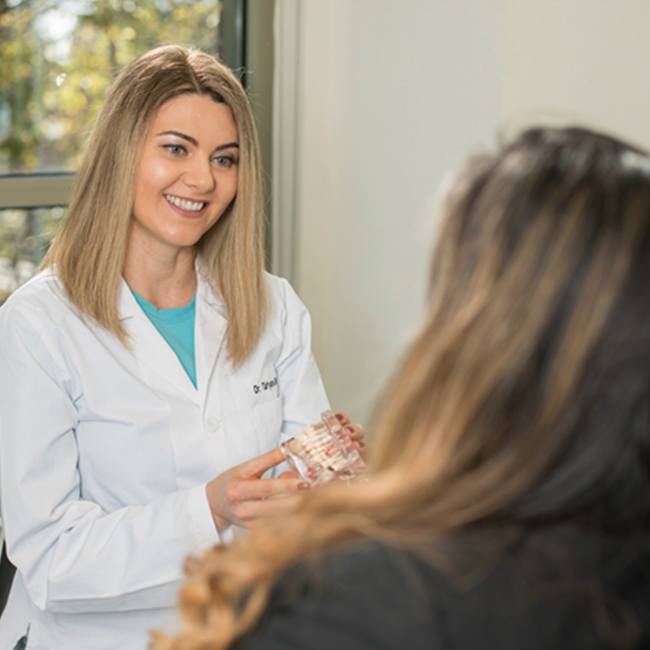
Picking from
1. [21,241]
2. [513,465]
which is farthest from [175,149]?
[513,465]

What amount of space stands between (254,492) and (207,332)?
393mm

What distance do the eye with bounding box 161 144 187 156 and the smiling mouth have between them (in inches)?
2.9

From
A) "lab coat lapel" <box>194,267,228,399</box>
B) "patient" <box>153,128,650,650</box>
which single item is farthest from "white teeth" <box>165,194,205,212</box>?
"patient" <box>153,128,650,650</box>

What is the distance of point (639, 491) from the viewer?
2.84 feet

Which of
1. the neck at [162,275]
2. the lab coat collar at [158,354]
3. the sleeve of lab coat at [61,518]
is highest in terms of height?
the neck at [162,275]

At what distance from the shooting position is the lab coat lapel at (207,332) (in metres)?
1.97

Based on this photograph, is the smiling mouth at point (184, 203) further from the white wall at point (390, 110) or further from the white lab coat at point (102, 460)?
the white wall at point (390, 110)

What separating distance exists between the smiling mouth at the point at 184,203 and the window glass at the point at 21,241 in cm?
89

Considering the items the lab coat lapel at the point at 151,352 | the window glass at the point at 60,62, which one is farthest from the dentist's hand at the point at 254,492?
the window glass at the point at 60,62

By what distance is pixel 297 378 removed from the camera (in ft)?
7.02

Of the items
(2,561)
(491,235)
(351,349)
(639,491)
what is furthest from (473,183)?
(351,349)

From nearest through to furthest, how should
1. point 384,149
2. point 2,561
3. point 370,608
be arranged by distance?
point 370,608 < point 2,561 < point 384,149

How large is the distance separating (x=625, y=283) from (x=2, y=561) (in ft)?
5.14

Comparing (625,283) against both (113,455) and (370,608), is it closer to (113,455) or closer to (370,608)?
(370,608)
